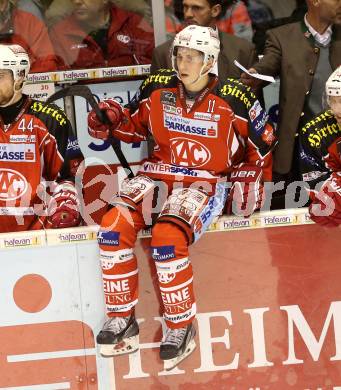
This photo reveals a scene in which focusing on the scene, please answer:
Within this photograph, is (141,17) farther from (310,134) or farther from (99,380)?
(99,380)

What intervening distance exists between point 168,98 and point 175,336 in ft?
3.61

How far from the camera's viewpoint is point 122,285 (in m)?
3.79

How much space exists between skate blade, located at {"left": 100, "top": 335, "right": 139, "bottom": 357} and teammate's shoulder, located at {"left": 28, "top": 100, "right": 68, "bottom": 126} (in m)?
1.10

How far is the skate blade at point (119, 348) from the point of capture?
384 cm

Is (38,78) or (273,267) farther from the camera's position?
(38,78)

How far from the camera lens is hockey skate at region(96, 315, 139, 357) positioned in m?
3.82

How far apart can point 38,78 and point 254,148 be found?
1926mm

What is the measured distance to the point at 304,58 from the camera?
4.80 meters

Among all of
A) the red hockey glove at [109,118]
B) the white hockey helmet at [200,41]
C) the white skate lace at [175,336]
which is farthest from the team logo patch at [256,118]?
the white skate lace at [175,336]

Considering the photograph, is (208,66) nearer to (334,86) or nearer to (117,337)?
(334,86)

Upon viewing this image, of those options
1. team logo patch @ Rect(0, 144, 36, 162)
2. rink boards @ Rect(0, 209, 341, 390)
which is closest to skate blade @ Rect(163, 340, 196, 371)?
rink boards @ Rect(0, 209, 341, 390)

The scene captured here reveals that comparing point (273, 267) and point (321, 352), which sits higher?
point (273, 267)

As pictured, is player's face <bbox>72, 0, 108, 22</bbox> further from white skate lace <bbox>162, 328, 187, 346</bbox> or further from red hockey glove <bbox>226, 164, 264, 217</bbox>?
white skate lace <bbox>162, 328, 187, 346</bbox>

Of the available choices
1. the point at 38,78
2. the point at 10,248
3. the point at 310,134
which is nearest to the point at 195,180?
the point at 310,134
